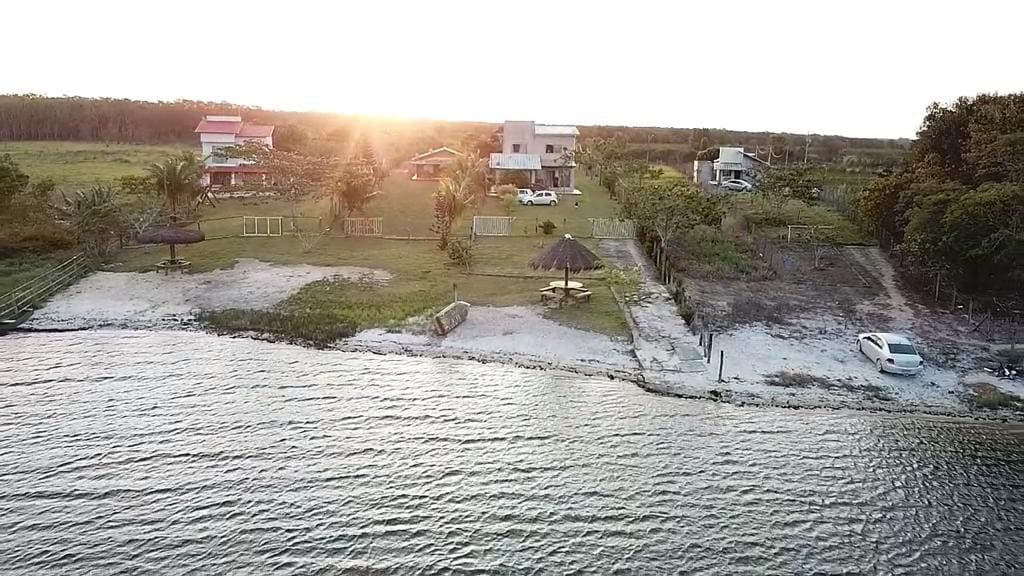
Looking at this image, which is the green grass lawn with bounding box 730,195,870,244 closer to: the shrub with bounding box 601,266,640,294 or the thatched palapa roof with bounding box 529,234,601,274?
the shrub with bounding box 601,266,640,294

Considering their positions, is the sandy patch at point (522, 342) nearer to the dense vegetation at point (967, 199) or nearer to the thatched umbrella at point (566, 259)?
the thatched umbrella at point (566, 259)

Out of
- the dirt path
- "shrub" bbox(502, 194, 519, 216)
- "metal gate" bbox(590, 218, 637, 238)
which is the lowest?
the dirt path

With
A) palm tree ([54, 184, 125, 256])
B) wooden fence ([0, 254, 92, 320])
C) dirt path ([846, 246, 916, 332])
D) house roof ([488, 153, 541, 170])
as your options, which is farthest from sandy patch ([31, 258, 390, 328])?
house roof ([488, 153, 541, 170])

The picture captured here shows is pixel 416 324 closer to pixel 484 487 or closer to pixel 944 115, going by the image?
pixel 484 487

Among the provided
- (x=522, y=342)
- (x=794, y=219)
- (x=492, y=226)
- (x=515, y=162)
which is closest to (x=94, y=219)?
(x=492, y=226)

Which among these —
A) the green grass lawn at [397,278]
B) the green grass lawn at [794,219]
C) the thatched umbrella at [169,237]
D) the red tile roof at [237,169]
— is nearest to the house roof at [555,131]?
the green grass lawn at [794,219]
